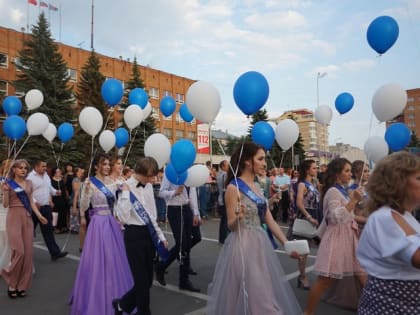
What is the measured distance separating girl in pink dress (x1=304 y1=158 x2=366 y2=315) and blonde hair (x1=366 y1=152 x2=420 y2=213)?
1.90m

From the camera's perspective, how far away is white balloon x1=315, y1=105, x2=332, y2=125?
8.32m

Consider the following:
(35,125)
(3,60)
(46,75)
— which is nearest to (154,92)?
(3,60)

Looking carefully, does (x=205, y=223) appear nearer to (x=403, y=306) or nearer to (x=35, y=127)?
(x=35, y=127)

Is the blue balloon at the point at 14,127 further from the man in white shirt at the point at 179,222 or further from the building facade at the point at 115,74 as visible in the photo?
the building facade at the point at 115,74

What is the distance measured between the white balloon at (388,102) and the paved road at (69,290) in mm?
2786

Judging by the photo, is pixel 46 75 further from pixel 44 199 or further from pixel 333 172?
pixel 333 172

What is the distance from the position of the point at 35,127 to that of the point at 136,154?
916 inches

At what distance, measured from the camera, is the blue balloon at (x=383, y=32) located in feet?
18.6

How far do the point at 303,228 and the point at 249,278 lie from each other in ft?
7.82

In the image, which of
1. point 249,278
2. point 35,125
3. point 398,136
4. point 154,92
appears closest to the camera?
point 249,278

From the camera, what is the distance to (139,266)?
392cm

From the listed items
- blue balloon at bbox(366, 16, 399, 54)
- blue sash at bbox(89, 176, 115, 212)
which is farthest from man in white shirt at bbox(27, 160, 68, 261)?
blue balloon at bbox(366, 16, 399, 54)

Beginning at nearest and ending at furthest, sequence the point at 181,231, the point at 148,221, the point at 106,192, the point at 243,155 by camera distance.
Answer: the point at 243,155
the point at 148,221
the point at 106,192
the point at 181,231

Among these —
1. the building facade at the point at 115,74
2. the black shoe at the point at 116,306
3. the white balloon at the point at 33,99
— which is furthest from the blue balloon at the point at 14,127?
the building facade at the point at 115,74
